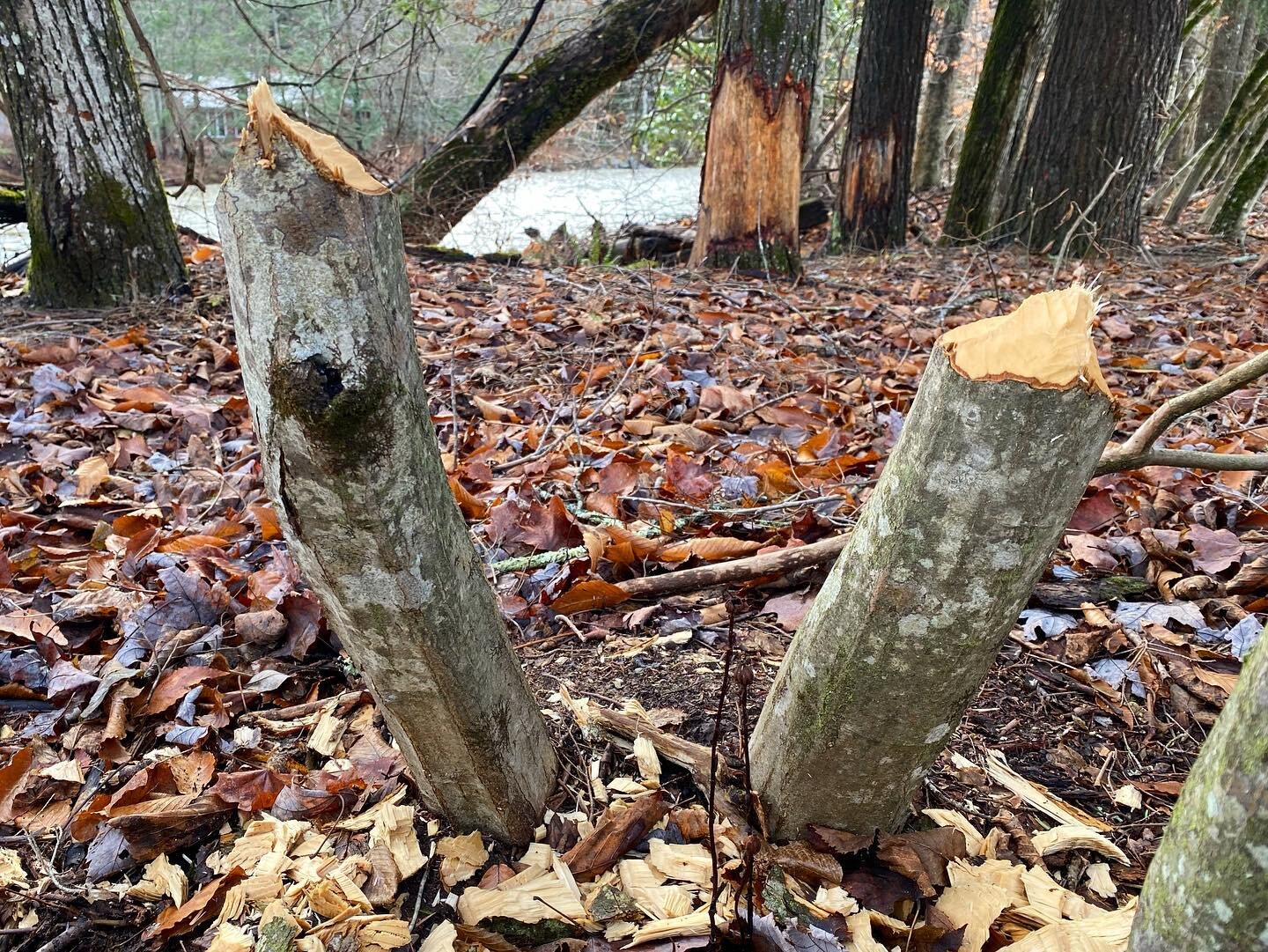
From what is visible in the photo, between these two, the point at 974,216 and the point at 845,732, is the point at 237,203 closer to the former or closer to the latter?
the point at 845,732

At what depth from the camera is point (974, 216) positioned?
7000 millimetres

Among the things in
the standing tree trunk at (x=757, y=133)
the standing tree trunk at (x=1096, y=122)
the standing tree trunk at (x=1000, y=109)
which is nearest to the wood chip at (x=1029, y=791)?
the standing tree trunk at (x=757, y=133)

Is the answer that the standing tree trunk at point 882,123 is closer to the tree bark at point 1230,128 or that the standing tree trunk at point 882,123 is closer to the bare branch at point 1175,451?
the tree bark at point 1230,128

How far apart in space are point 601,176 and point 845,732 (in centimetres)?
1388

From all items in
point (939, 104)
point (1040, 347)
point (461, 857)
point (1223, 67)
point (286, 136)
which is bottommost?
point (461, 857)

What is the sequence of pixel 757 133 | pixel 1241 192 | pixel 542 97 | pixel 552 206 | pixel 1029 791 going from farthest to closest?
pixel 552 206 → pixel 1241 192 → pixel 542 97 → pixel 757 133 → pixel 1029 791

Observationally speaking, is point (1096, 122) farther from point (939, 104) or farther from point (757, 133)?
point (939, 104)

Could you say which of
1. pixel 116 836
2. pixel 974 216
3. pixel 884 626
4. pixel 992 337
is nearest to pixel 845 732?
pixel 884 626

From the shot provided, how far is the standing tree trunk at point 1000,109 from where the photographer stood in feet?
22.2

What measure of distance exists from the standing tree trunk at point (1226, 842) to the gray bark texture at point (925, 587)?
29 cm

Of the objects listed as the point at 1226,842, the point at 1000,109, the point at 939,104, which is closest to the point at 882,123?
the point at 1000,109

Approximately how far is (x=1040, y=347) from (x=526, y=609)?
1.59 m

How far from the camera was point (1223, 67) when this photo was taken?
10.0 m

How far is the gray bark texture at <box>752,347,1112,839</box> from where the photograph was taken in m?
1.00
